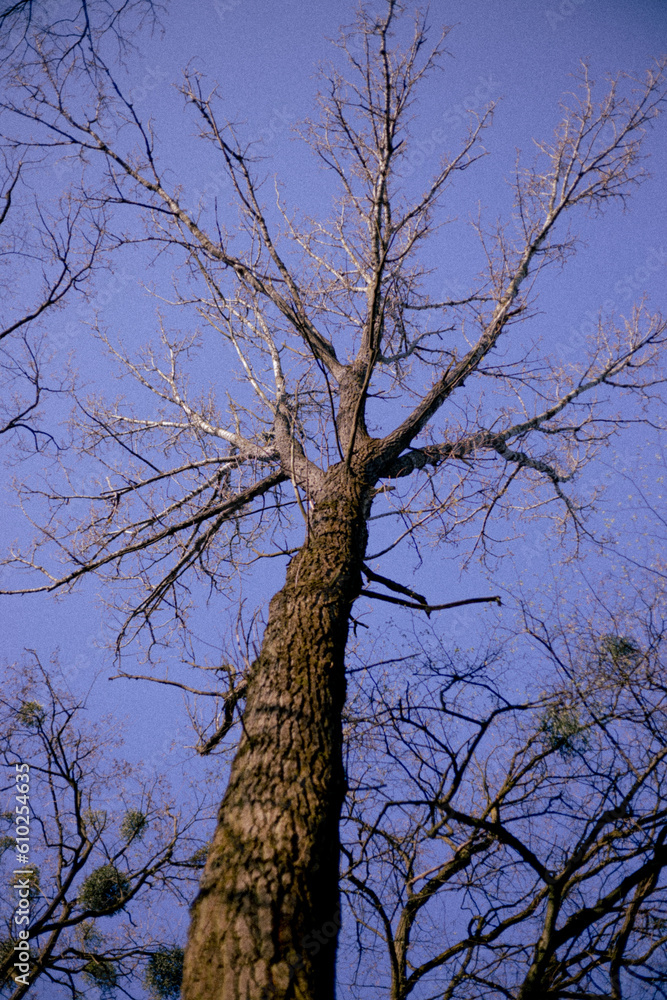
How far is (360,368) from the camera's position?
16.1 feet

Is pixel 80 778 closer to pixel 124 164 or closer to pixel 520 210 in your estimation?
pixel 124 164

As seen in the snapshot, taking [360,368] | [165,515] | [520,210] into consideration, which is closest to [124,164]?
[360,368]

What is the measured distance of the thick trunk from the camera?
1538 mm

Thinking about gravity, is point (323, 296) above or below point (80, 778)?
above

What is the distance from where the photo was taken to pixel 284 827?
1.88m

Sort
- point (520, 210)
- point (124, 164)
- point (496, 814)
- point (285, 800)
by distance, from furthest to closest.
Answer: point (520, 210), point (124, 164), point (496, 814), point (285, 800)

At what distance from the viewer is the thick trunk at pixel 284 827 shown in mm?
1538

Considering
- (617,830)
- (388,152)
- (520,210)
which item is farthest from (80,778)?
(520,210)

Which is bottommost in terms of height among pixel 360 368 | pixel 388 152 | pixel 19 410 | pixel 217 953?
pixel 217 953

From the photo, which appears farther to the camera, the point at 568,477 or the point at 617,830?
the point at 568,477

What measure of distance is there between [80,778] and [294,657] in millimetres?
3841

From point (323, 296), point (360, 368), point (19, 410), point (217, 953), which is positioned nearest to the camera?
point (217, 953)

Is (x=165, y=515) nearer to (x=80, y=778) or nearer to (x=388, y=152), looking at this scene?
(x=80, y=778)

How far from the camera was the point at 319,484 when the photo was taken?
12.8ft
